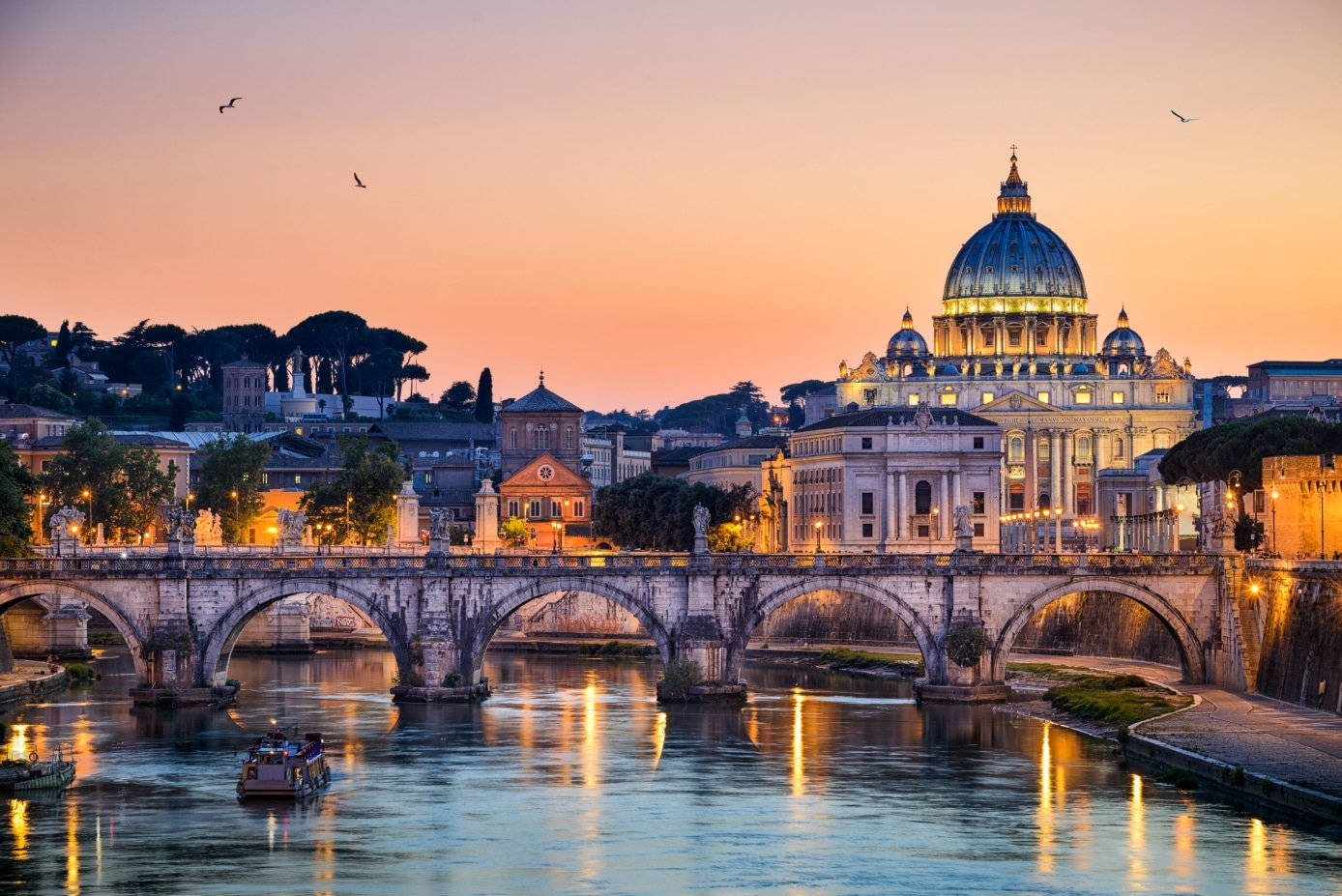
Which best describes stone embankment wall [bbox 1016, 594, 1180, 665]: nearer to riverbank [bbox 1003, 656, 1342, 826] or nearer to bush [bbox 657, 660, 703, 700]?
riverbank [bbox 1003, 656, 1342, 826]

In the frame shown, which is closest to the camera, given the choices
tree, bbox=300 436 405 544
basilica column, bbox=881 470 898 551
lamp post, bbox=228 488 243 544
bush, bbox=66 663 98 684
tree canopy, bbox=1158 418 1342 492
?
bush, bbox=66 663 98 684

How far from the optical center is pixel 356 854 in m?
65.2

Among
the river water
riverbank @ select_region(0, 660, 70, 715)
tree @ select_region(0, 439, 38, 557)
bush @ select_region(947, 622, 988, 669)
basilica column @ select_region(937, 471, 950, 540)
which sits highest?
basilica column @ select_region(937, 471, 950, 540)

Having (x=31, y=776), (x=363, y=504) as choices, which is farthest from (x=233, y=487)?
(x=31, y=776)

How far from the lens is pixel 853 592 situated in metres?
96.7

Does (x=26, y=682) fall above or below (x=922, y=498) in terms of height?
below

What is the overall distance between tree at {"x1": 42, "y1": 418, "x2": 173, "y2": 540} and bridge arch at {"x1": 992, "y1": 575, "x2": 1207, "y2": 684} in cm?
6719

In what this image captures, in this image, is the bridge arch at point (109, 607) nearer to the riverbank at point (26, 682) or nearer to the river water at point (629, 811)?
the river water at point (629, 811)

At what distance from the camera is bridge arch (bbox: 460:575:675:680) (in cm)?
9662

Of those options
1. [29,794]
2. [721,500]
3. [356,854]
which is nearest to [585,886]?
[356,854]

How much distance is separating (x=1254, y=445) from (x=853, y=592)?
36.6 metres

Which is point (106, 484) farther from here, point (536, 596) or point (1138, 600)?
point (1138, 600)

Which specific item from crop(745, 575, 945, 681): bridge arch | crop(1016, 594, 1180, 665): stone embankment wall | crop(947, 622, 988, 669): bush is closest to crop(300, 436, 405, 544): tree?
crop(1016, 594, 1180, 665): stone embankment wall

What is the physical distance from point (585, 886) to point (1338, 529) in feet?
157
